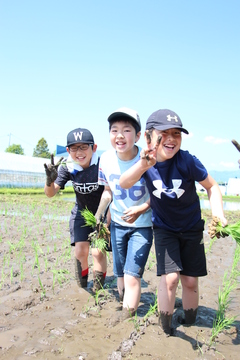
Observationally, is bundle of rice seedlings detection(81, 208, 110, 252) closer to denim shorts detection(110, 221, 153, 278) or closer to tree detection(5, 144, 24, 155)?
denim shorts detection(110, 221, 153, 278)

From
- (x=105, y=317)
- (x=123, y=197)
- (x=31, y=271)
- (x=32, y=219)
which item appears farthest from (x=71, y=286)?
(x=32, y=219)

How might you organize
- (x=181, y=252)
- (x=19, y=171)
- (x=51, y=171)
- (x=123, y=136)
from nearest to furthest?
(x=181, y=252)
(x=123, y=136)
(x=51, y=171)
(x=19, y=171)

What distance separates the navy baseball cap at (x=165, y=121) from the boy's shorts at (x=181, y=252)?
2.22 ft

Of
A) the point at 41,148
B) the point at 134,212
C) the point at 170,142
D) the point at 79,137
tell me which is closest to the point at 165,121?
the point at 170,142

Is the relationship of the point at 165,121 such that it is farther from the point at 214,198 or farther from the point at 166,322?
the point at 166,322

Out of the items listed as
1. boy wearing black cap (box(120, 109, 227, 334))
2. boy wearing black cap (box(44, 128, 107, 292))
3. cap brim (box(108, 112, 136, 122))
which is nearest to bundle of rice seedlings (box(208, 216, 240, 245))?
boy wearing black cap (box(120, 109, 227, 334))

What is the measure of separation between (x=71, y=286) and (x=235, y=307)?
143 centimetres

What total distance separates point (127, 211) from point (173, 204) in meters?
0.35

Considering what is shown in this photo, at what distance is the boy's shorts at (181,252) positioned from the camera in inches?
88.0

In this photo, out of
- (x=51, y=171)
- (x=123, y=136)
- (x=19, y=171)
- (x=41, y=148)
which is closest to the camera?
(x=123, y=136)

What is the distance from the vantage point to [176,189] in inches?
85.9

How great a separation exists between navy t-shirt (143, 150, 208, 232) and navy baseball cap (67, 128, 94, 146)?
0.88m

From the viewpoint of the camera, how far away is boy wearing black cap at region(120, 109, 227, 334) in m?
2.14

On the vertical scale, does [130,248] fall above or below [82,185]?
below
